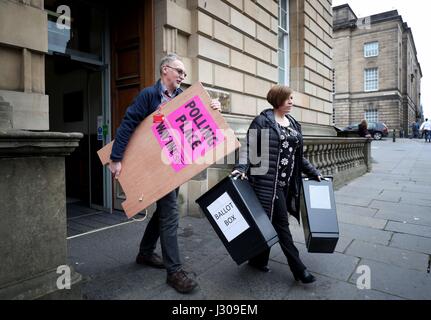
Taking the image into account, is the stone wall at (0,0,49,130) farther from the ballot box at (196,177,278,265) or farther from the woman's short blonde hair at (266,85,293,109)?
the woman's short blonde hair at (266,85,293,109)

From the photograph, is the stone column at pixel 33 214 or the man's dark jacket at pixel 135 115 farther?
the man's dark jacket at pixel 135 115

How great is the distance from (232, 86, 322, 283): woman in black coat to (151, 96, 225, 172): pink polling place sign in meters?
0.40

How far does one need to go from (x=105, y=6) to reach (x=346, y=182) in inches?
272

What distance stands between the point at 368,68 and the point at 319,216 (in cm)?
4558

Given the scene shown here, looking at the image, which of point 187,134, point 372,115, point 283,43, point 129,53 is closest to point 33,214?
point 187,134

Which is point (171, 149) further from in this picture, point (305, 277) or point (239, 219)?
point (305, 277)

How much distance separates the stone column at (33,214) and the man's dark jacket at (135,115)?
444mm

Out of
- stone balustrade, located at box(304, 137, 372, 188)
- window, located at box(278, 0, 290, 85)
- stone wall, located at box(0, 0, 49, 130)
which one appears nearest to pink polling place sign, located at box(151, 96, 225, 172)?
stone wall, located at box(0, 0, 49, 130)

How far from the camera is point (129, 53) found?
5.71m

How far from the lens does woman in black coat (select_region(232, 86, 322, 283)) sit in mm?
2904

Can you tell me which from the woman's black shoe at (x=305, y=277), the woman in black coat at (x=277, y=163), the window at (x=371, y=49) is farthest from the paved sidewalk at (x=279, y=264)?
the window at (x=371, y=49)

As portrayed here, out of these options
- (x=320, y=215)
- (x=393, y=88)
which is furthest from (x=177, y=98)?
(x=393, y=88)

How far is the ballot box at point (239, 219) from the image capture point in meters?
2.67

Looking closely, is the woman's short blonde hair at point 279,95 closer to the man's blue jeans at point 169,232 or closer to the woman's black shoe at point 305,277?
the man's blue jeans at point 169,232
